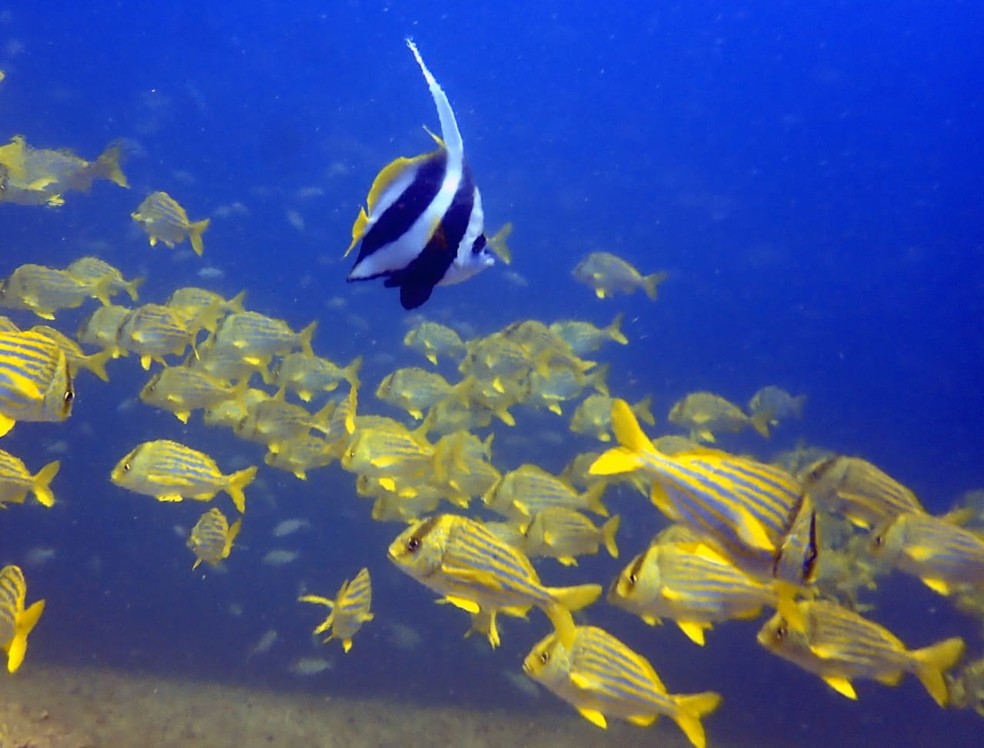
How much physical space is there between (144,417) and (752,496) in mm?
22605

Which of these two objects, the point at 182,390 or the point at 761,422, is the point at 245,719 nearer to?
the point at 182,390

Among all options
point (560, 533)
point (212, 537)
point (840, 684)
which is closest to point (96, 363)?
point (212, 537)

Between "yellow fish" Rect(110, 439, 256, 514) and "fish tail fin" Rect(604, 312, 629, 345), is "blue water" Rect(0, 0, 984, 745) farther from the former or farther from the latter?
"yellow fish" Rect(110, 439, 256, 514)

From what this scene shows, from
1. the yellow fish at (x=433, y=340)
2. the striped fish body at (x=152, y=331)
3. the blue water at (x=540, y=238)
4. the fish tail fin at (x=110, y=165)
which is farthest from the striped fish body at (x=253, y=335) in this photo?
the blue water at (x=540, y=238)

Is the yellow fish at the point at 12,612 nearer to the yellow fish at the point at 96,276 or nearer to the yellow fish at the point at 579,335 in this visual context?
the yellow fish at the point at 96,276

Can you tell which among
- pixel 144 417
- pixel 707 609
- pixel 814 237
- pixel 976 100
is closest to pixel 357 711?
pixel 707 609

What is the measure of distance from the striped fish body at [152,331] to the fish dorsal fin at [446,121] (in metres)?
6.28

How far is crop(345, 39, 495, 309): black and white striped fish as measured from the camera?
1.52 m

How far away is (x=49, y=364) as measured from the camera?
3.25m

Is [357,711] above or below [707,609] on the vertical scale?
below

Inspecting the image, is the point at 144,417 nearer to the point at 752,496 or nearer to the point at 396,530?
the point at 396,530

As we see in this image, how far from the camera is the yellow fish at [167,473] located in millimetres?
5086

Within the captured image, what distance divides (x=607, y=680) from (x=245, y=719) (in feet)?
31.2

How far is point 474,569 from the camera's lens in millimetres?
3201
